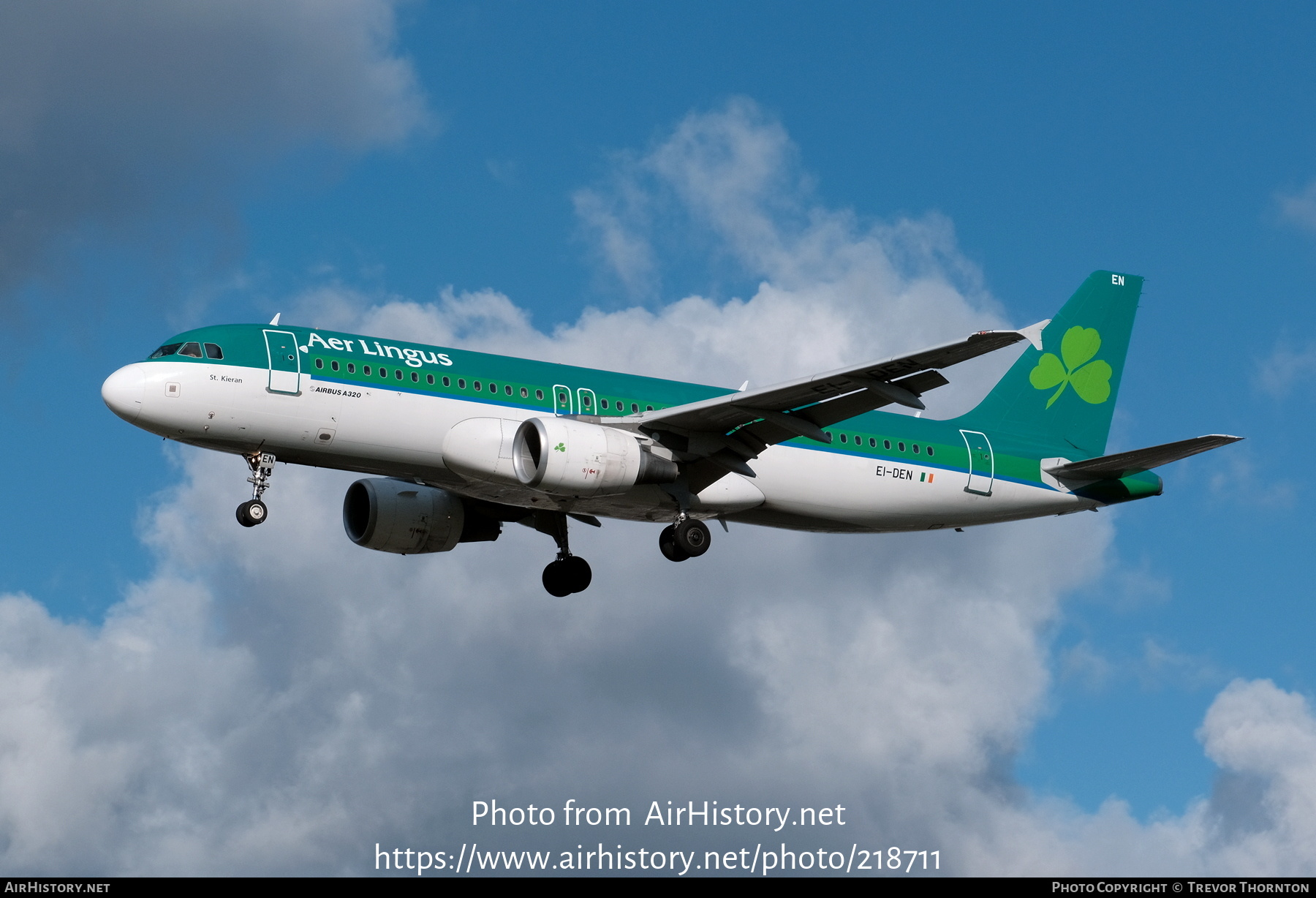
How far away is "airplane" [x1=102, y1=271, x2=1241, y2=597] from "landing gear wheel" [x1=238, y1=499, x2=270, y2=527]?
0.15 feet

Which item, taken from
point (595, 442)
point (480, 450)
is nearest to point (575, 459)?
point (595, 442)

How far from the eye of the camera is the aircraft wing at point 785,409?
2941 cm

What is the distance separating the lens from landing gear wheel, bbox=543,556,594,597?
3869 centimetres

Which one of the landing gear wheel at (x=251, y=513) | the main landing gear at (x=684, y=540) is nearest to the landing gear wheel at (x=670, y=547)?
the main landing gear at (x=684, y=540)

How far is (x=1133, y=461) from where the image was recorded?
121ft

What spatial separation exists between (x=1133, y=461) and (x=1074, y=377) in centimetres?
583

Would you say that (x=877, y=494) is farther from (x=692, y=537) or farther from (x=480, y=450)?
(x=480, y=450)

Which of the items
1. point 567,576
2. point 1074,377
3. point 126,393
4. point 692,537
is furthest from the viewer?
point 1074,377

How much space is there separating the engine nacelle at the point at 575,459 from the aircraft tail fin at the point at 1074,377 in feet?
37.0

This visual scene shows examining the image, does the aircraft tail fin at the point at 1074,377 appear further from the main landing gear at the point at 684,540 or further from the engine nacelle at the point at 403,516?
the engine nacelle at the point at 403,516
